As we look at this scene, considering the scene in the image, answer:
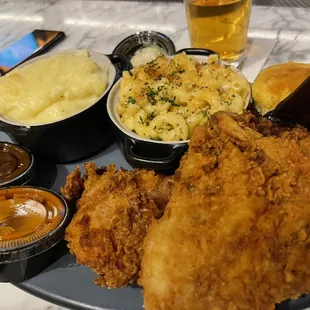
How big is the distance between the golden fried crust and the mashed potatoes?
286 mm

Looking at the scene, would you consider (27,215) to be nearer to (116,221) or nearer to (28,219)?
(28,219)

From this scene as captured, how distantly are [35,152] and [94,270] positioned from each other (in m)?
0.64

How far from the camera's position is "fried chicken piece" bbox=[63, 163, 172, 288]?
128cm

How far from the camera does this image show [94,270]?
1.31 m

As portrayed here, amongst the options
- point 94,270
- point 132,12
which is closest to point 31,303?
point 94,270

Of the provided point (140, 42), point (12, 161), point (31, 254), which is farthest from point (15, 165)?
point (140, 42)

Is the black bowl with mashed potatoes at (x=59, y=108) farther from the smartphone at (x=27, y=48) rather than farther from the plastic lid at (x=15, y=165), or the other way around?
the smartphone at (x=27, y=48)

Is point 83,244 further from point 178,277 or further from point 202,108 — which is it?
point 202,108

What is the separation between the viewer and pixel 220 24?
2191 millimetres

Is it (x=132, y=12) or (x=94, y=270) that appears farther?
(x=132, y=12)

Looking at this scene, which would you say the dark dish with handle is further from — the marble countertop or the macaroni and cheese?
the marble countertop

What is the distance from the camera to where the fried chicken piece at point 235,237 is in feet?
3.60

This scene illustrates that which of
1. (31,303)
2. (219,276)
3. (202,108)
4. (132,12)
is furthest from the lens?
(132,12)

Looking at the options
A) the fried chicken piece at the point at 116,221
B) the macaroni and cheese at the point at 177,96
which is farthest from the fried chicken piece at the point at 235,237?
the macaroni and cheese at the point at 177,96
